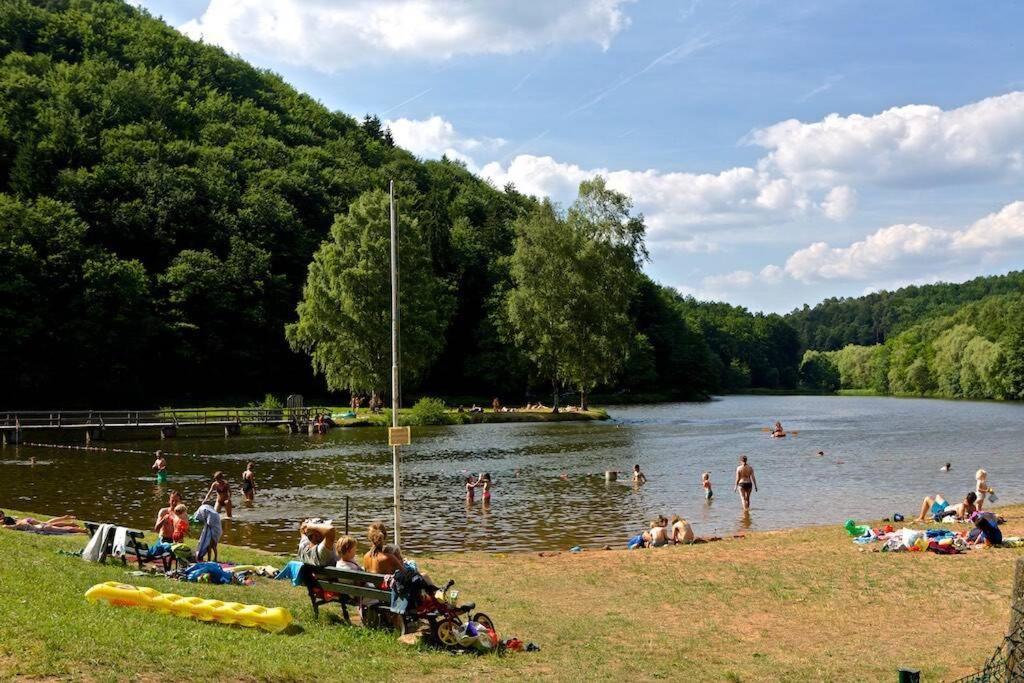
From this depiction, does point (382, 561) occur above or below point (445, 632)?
above

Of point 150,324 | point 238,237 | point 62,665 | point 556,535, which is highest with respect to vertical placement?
point 238,237

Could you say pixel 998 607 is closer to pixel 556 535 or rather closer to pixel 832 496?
pixel 556 535

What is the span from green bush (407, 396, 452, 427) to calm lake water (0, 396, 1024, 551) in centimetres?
502

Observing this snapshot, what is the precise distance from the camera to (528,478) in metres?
40.1

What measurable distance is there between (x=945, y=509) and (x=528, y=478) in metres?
17.9

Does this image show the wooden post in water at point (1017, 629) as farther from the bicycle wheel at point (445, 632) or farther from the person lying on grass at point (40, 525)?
the person lying on grass at point (40, 525)

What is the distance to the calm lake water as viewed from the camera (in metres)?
28.2

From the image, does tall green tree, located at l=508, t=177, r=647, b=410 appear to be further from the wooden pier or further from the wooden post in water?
the wooden post in water

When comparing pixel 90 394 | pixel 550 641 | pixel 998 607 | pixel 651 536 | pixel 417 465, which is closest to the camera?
pixel 550 641

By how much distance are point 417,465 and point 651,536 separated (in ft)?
75.7

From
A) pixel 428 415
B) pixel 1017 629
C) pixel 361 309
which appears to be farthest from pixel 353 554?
pixel 361 309

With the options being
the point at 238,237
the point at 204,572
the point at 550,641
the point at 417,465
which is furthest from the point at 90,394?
the point at 550,641

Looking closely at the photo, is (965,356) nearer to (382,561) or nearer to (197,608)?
(382,561)

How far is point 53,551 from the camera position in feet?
55.3
